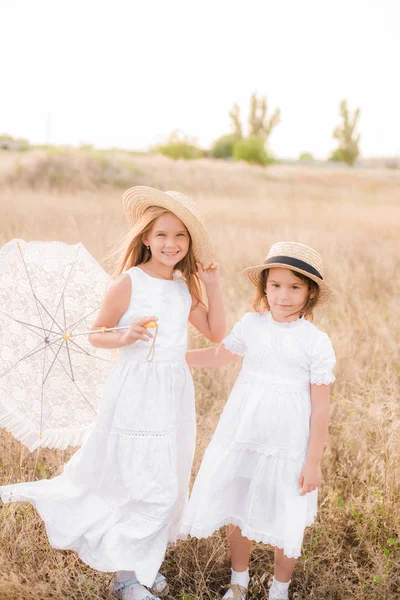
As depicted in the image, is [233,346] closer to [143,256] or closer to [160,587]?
[143,256]

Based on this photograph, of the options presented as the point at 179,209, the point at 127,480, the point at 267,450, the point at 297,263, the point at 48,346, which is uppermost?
the point at 179,209

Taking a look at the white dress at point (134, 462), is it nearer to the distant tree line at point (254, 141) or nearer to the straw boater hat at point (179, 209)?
the straw boater hat at point (179, 209)

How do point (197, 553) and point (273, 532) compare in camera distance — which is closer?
point (273, 532)

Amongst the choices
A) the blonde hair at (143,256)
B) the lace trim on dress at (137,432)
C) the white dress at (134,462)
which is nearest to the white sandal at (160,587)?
the white dress at (134,462)

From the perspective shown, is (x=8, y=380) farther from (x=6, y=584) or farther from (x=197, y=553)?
(x=197, y=553)

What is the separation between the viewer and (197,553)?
8.68ft

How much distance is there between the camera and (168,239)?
94.6 inches

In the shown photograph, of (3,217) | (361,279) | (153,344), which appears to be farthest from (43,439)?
(3,217)

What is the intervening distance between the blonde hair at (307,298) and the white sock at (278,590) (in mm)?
1056

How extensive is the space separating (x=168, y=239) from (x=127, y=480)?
944mm

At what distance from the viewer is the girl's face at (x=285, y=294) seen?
2.37 meters

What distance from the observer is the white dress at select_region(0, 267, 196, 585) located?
7.53ft

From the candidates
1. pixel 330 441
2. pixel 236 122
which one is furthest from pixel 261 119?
pixel 330 441

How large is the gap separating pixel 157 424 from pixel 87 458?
0.33m
